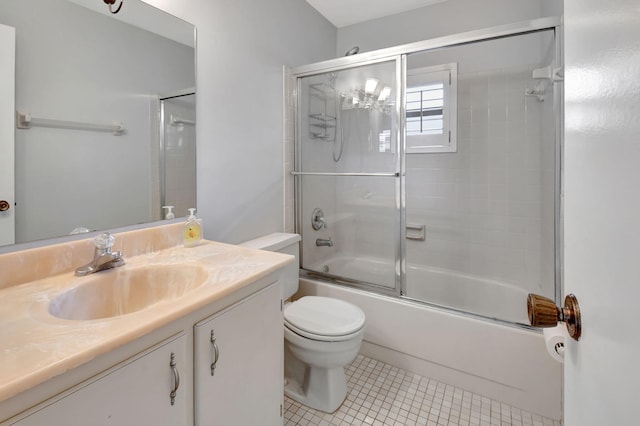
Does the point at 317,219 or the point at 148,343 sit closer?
the point at 148,343

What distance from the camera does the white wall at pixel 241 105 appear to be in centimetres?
162

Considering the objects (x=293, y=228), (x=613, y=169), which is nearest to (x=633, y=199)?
(x=613, y=169)

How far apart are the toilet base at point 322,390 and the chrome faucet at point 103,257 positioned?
1.09m

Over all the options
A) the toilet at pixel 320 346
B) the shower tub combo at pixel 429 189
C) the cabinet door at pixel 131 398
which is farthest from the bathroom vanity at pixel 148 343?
the shower tub combo at pixel 429 189

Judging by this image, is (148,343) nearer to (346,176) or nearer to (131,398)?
(131,398)

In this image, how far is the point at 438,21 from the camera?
2.45 metres

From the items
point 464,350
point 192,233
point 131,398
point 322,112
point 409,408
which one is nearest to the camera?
point 131,398

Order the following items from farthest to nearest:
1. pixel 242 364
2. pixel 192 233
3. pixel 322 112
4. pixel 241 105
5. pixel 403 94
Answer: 1. pixel 322 112
2. pixel 403 94
3. pixel 241 105
4. pixel 192 233
5. pixel 242 364

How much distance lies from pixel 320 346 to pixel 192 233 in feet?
2.65

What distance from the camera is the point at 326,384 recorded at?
5.21 feet

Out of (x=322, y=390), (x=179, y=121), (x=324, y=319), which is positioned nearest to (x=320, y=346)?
(x=324, y=319)

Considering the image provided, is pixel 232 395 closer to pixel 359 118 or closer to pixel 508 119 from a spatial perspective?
pixel 359 118

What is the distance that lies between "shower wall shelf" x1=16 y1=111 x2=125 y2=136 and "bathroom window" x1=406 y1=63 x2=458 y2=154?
1.95 meters

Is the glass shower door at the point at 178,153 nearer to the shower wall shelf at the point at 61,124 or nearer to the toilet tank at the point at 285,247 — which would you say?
the shower wall shelf at the point at 61,124
